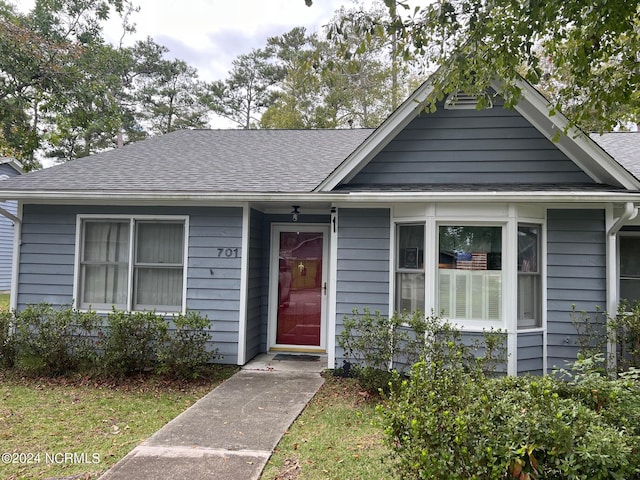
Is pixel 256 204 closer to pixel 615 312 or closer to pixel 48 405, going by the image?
pixel 48 405

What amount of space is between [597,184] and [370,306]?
359 centimetres

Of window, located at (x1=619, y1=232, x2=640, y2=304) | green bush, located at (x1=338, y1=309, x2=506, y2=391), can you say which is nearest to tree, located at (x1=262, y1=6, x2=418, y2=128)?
window, located at (x1=619, y1=232, x2=640, y2=304)

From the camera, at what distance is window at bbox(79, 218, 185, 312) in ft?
23.1

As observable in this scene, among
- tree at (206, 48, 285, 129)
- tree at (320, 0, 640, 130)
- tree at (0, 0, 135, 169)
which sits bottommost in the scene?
tree at (320, 0, 640, 130)

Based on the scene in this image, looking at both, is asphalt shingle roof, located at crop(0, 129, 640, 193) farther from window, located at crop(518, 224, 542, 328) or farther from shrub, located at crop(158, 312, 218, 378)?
shrub, located at crop(158, 312, 218, 378)

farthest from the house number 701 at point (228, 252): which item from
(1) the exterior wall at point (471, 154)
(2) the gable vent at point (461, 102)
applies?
(2) the gable vent at point (461, 102)

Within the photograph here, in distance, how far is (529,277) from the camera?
240 inches

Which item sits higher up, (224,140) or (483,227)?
(224,140)

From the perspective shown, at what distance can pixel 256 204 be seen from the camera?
7.24 metres

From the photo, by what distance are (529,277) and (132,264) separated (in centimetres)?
596

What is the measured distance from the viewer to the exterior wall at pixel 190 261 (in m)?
6.86

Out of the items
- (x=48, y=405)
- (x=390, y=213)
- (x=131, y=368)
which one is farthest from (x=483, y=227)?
(x=48, y=405)

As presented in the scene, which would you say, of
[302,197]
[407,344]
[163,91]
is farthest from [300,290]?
[163,91]

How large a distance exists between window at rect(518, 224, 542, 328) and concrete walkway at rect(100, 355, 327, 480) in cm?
298
